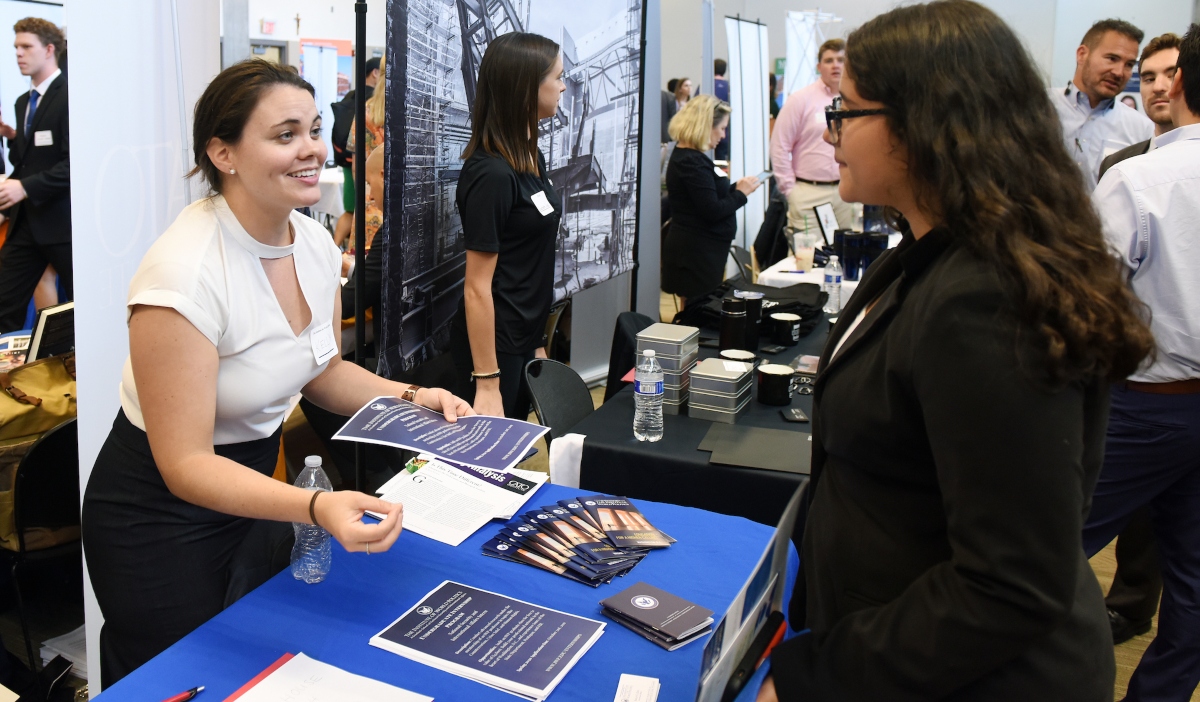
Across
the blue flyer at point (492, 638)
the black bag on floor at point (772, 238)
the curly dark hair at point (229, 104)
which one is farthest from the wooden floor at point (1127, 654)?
the black bag on floor at point (772, 238)

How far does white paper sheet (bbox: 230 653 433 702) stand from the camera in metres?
1.13

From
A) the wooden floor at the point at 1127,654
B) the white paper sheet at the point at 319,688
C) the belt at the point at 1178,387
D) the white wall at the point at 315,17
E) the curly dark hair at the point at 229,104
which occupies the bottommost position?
the wooden floor at the point at 1127,654

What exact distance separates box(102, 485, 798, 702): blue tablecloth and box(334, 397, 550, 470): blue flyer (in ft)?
0.66

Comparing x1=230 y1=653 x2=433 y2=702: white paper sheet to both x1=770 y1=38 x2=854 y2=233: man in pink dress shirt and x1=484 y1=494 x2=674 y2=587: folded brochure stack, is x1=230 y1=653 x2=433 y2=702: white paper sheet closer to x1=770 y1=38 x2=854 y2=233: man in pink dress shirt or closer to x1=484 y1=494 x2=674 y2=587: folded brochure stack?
x1=484 y1=494 x2=674 y2=587: folded brochure stack

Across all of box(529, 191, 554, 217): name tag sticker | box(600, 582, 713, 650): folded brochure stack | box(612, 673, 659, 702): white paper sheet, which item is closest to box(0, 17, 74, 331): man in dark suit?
box(529, 191, 554, 217): name tag sticker

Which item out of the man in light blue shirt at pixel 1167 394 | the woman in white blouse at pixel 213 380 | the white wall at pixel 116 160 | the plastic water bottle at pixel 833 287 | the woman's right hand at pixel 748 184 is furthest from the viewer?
the woman's right hand at pixel 748 184

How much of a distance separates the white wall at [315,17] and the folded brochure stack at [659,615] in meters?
10.0

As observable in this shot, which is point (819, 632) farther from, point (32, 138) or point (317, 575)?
point (32, 138)

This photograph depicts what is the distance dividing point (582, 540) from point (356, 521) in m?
0.47

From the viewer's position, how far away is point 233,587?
4.96 ft

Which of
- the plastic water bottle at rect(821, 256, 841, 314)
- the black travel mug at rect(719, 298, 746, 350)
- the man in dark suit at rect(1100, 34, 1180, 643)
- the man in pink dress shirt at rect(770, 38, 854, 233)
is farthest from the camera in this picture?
the man in pink dress shirt at rect(770, 38, 854, 233)

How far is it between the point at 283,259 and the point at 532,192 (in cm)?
119

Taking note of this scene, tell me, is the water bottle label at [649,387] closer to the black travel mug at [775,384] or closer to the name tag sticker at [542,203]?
the black travel mug at [775,384]

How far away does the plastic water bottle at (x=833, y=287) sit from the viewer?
3.76m
